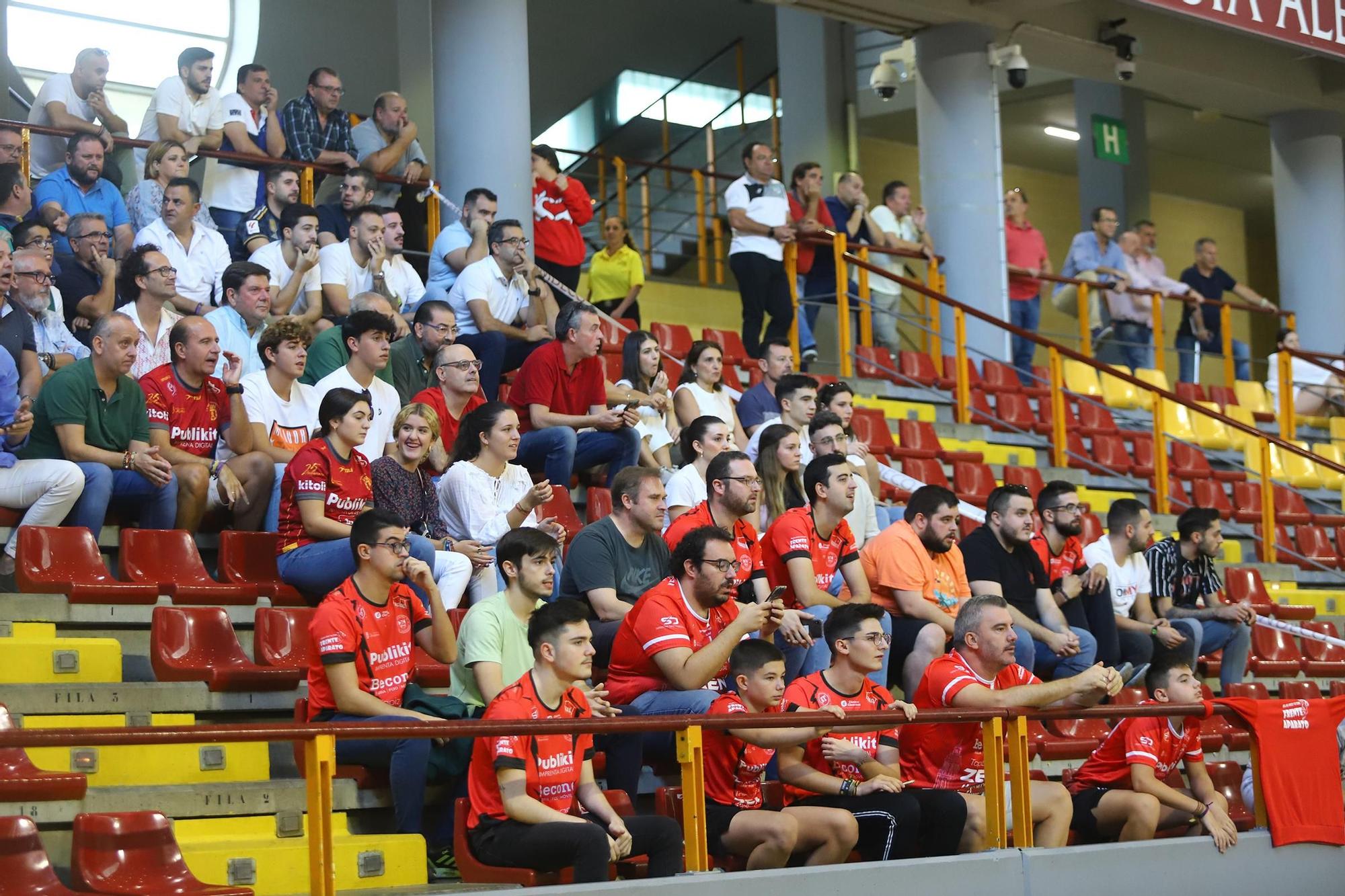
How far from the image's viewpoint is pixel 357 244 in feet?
26.8

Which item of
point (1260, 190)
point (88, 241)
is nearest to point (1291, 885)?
point (88, 241)

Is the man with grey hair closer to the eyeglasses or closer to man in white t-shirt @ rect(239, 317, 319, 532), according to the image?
the eyeglasses

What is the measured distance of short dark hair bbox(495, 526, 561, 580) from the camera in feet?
17.8

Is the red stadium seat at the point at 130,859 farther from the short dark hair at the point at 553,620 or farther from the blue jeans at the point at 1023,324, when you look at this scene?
the blue jeans at the point at 1023,324

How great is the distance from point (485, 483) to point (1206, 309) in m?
10.4

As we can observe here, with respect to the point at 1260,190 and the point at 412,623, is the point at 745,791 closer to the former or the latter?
the point at 412,623

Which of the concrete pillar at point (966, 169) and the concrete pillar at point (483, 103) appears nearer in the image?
the concrete pillar at point (483, 103)

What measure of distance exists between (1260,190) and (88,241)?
17147 millimetres

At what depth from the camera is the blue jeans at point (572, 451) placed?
24.2 feet

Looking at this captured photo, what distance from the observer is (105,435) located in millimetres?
6133

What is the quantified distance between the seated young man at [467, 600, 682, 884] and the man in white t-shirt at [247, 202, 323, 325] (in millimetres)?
3353

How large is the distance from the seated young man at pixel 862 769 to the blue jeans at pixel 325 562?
1.32m

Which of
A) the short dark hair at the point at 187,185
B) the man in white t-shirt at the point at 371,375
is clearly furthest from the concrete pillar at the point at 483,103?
the man in white t-shirt at the point at 371,375

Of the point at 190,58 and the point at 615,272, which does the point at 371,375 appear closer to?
the point at 190,58
